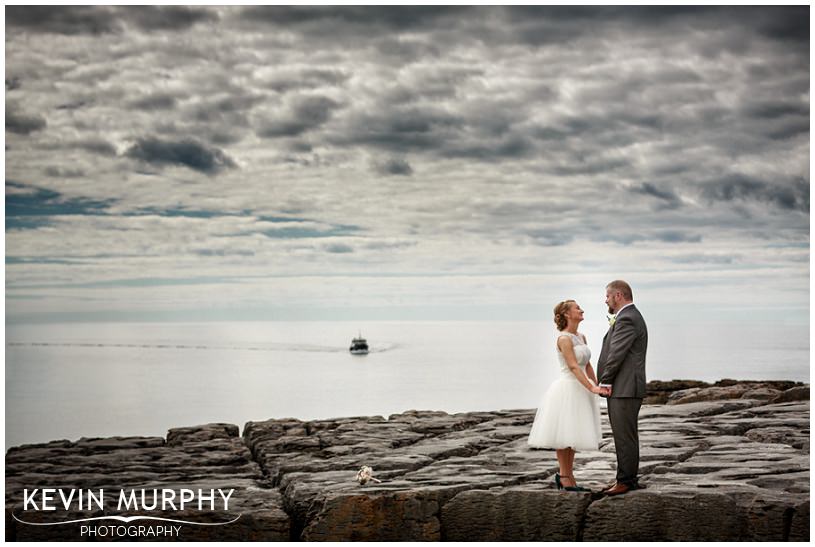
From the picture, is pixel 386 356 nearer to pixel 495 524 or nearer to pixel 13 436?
pixel 13 436

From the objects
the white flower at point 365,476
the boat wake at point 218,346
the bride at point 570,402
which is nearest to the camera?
the bride at point 570,402

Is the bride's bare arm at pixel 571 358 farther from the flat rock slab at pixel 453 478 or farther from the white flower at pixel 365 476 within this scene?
the white flower at pixel 365 476

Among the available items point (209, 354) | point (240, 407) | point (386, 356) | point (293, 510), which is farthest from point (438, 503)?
point (209, 354)

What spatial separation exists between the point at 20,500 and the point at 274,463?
3.31 m

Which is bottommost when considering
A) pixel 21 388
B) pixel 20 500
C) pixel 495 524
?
pixel 495 524

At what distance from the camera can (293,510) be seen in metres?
10.6

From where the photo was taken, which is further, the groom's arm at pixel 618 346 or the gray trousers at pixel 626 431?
the gray trousers at pixel 626 431

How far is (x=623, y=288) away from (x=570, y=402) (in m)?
1.35

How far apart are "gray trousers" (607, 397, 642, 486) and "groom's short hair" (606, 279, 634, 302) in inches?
41.9

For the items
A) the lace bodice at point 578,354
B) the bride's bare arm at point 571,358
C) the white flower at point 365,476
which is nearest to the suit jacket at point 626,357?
the bride's bare arm at point 571,358

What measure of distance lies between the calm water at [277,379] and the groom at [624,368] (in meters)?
16.8

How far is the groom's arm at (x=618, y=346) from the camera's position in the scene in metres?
9.56

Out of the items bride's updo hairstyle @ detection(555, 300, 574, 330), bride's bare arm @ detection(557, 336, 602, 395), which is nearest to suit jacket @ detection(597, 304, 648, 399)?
bride's bare arm @ detection(557, 336, 602, 395)

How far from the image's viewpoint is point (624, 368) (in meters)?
9.64
